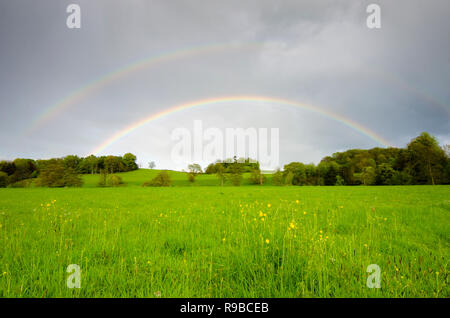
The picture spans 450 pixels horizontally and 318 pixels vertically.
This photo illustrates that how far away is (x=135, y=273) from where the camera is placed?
243cm

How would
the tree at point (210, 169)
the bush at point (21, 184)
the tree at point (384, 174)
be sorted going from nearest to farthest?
the tree at point (384, 174) → the bush at point (21, 184) → the tree at point (210, 169)

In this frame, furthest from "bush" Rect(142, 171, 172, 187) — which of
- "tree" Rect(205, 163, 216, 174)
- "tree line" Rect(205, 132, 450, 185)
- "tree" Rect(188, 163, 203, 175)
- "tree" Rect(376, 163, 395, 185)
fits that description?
"tree" Rect(376, 163, 395, 185)

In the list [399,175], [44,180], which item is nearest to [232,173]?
[399,175]

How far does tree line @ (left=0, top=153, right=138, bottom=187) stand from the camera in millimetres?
61625

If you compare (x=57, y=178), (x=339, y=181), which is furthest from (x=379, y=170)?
(x=57, y=178)

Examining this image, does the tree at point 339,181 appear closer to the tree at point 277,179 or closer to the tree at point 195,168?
the tree at point 277,179

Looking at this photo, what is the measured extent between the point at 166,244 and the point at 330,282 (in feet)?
9.82

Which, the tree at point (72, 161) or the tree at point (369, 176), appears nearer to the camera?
the tree at point (369, 176)

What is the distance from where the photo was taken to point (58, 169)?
6228cm

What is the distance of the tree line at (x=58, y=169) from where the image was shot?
6162 centimetres

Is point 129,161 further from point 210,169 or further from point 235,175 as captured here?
point 235,175

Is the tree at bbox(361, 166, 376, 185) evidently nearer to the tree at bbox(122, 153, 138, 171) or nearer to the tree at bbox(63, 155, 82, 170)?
the tree at bbox(122, 153, 138, 171)

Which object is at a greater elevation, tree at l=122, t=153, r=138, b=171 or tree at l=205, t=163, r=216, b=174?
tree at l=122, t=153, r=138, b=171

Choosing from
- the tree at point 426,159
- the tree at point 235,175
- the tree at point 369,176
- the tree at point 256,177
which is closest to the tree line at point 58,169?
the tree at point 235,175
